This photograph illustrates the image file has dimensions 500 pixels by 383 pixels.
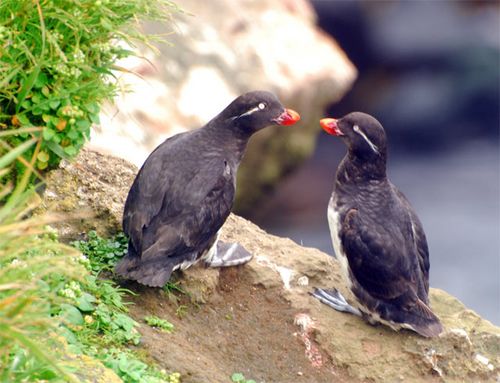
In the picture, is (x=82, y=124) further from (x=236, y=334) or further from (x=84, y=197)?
(x=236, y=334)

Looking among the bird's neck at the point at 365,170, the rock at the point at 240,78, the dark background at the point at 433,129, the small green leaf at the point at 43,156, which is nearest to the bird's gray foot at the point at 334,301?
the bird's neck at the point at 365,170

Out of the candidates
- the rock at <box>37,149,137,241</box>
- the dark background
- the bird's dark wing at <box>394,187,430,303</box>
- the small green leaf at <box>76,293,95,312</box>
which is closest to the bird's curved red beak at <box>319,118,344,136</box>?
the bird's dark wing at <box>394,187,430,303</box>

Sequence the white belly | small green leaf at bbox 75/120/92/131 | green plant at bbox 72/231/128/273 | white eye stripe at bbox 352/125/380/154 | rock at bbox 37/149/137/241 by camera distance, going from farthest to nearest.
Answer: white eye stripe at bbox 352/125/380/154
the white belly
rock at bbox 37/149/137/241
green plant at bbox 72/231/128/273
small green leaf at bbox 75/120/92/131

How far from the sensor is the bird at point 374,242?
20.8 feet

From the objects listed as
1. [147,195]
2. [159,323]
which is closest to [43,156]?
[147,195]

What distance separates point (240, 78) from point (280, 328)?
5.73 metres

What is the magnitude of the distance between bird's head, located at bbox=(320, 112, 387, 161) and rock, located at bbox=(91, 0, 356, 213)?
3.24 metres

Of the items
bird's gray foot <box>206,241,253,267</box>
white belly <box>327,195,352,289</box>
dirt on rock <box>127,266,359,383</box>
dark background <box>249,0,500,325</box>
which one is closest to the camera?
dirt on rock <box>127,266,359,383</box>

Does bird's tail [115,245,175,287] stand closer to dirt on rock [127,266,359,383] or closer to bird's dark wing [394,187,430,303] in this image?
dirt on rock [127,266,359,383]

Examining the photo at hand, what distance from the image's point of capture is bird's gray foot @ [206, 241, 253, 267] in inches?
249

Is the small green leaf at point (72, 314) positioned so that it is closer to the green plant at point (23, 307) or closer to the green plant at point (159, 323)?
the green plant at point (159, 323)

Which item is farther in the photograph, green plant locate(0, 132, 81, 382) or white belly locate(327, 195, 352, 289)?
white belly locate(327, 195, 352, 289)

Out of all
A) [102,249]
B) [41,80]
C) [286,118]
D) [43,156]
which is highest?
[41,80]

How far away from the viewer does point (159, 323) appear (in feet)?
18.3
